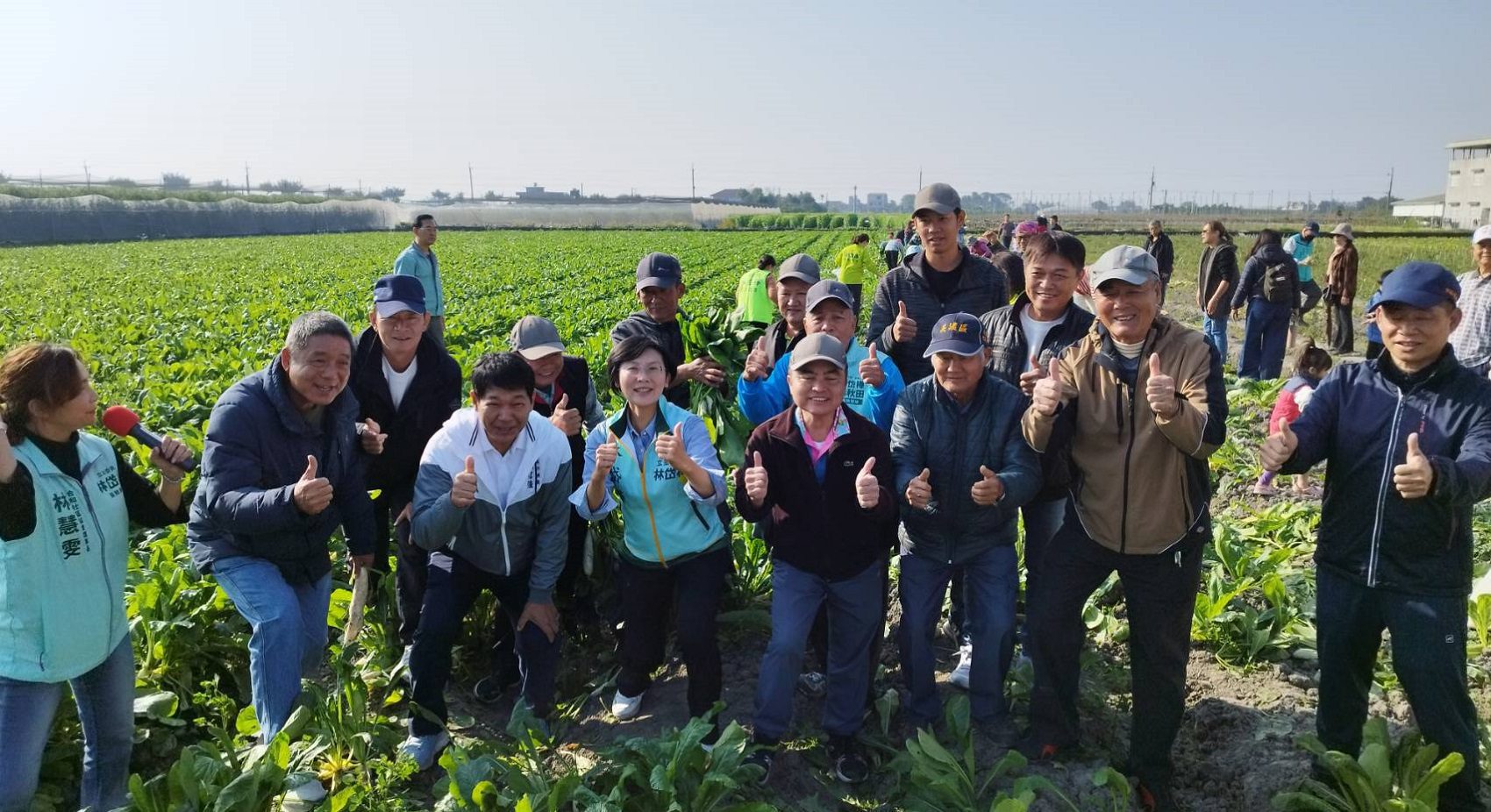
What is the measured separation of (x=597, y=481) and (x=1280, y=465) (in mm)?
2549

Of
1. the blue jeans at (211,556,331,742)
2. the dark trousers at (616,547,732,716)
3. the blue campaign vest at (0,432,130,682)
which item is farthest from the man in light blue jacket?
the blue campaign vest at (0,432,130,682)

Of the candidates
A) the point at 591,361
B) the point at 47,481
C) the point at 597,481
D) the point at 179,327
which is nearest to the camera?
the point at 47,481

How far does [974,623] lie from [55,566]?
3.41m

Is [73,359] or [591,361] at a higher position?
[73,359]

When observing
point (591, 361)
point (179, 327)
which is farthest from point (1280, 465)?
point (179, 327)

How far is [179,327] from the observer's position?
14.7 metres

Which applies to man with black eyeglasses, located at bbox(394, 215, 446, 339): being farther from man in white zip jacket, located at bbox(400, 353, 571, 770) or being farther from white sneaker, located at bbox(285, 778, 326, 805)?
white sneaker, located at bbox(285, 778, 326, 805)

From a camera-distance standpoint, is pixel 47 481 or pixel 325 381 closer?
pixel 47 481

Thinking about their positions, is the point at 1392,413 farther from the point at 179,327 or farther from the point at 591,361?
the point at 179,327

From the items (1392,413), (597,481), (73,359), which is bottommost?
(597,481)

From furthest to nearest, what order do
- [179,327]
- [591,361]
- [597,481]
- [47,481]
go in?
1. [179,327]
2. [591,361]
3. [597,481]
4. [47,481]

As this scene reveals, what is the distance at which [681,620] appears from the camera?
383cm

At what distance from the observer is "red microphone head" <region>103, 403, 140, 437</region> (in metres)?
3.05

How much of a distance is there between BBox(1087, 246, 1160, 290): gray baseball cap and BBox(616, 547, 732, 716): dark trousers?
1952 millimetres
